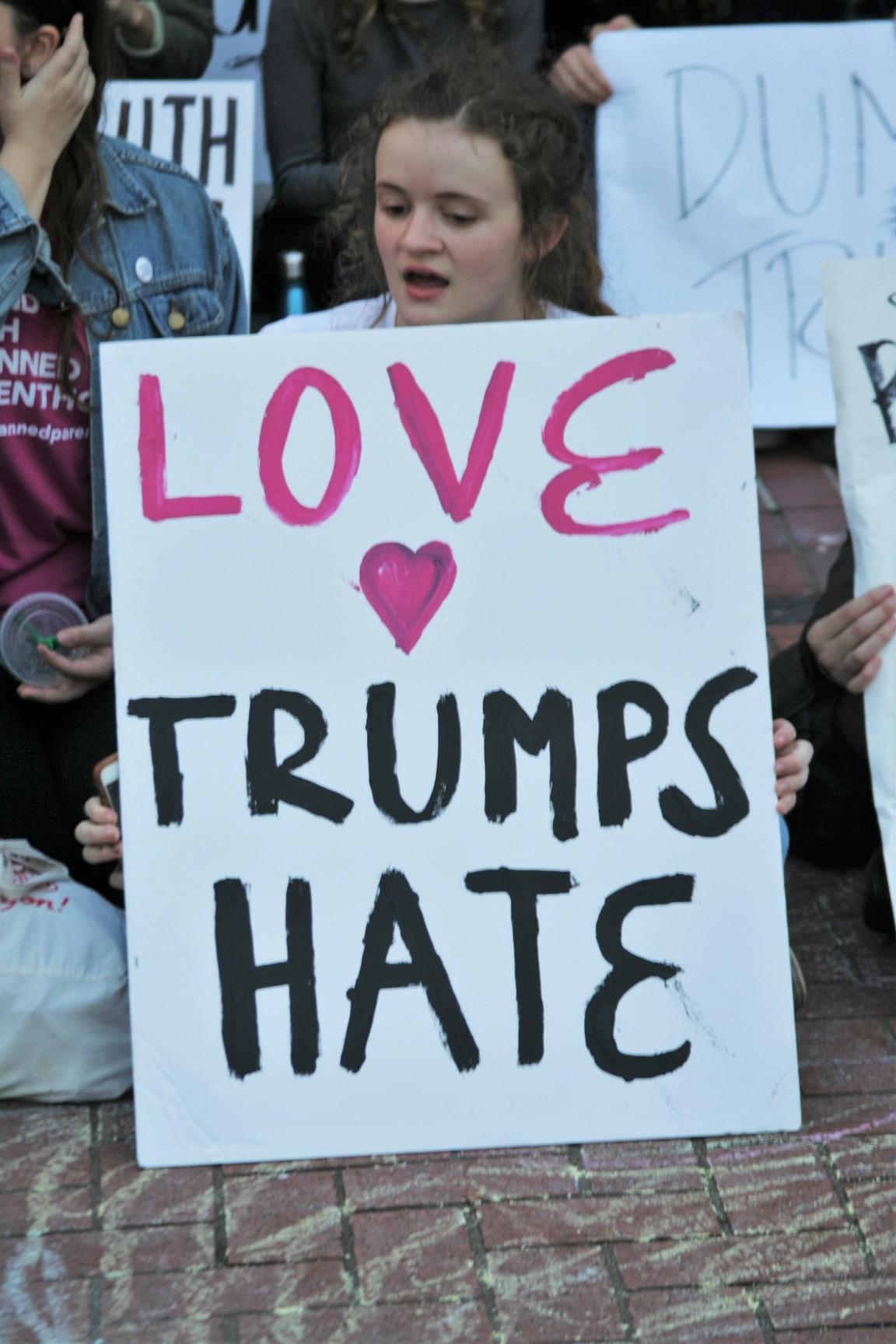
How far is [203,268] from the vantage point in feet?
9.06

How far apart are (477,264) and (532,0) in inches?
73.1

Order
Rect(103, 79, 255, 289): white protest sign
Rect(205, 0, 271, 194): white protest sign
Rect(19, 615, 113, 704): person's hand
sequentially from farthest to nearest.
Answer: Rect(205, 0, 271, 194): white protest sign < Rect(103, 79, 255, 289): white protest sign < Rect(19, 615, 113, 704): person's hand

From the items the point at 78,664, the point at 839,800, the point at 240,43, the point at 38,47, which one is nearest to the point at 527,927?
the point at 78,664

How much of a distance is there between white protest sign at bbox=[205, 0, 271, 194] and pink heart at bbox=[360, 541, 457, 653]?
271 centimetres

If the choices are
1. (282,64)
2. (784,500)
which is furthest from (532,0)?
(784,500)

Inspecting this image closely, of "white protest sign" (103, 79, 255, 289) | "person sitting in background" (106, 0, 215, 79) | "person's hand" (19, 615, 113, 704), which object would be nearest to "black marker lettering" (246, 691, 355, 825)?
"person's hand" (19, 615, 113, 704)

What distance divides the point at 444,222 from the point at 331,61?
1.79m

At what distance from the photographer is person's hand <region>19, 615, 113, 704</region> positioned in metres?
2.60

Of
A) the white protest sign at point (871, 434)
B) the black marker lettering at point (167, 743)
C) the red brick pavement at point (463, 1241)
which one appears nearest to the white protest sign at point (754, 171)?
the white protest sign at point (871, 434)

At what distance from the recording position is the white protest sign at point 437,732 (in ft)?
7.27

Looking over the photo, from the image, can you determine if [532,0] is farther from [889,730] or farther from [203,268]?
[889,730]

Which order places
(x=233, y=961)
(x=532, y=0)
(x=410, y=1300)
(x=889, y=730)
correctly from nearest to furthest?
(x=410, y=1300), (x=233, y=961), (x=889, y=730), (x=532, y=0)

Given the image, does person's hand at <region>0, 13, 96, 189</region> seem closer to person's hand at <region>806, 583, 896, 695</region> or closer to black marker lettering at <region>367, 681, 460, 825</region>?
black marker lettering at <region>367, 681, 460, 825</region>

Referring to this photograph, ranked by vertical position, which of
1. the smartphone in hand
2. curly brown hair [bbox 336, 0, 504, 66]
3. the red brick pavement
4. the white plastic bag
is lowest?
the red brick pavement
